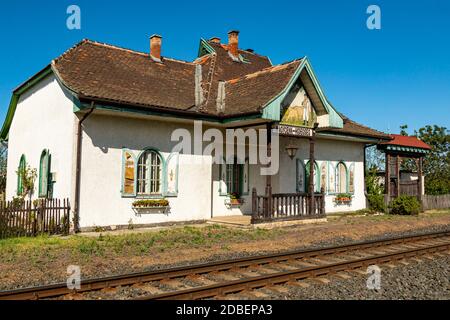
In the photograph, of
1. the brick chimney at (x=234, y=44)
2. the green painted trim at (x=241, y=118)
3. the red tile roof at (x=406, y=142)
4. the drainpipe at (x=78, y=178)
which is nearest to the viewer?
the drainpipe at (x=78, y=178)

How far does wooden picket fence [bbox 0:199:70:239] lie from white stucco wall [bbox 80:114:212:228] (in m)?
0.62

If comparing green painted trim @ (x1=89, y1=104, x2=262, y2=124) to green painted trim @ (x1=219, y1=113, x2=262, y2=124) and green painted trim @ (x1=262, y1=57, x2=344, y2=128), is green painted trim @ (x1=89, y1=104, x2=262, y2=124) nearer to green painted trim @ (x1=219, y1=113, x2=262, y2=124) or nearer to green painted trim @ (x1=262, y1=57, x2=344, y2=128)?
green painted trim @ (x1=219, y1=113, x2=262, y2=124)

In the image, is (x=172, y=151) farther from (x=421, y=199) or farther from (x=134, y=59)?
(x=421, y=199)

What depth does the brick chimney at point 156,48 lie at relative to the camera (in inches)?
725

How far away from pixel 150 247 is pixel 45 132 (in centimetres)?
706

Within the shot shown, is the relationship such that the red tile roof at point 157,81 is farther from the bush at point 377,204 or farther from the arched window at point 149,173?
the bush at point 377,204

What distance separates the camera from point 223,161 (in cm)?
1694

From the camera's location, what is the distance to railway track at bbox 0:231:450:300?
20.9 feet

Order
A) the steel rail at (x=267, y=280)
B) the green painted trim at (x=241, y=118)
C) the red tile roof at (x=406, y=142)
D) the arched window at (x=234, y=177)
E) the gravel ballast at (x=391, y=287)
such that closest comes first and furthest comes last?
the steel rail at (x=267, y=280) → the gravel ballast at (x=391, y=287) → the green painted trim at (x=241, y=118) → the arched window at (x=234, y=177) → the red tile roof at (x=406, y=142)

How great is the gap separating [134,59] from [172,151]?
474 cm

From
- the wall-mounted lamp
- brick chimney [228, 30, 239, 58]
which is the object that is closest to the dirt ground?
the wall-mounted lamp

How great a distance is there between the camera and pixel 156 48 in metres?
18.4

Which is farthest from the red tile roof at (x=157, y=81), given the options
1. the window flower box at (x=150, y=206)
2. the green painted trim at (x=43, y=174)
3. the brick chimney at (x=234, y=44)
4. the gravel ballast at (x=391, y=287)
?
the gravel ballast at (x=391, y=287)

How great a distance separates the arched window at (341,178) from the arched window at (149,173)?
9788 millimetres
